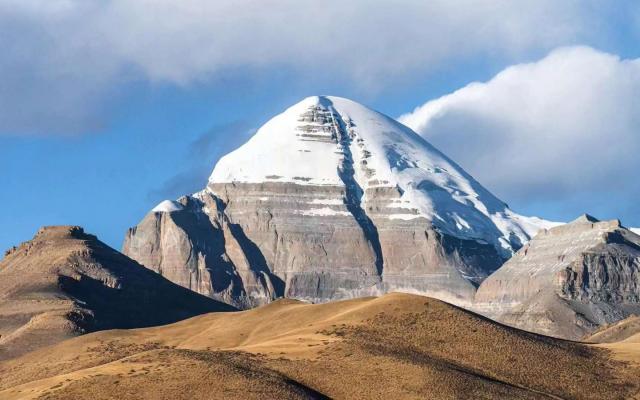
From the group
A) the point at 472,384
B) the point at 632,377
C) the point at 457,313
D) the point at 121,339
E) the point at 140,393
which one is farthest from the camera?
the point at 121,339

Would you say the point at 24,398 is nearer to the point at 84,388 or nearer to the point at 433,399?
the point at 84,388

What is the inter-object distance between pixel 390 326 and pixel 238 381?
29494 mm

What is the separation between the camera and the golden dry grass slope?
134 metres

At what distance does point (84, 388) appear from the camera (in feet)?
436

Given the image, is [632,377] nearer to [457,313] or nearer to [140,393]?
[457,313]

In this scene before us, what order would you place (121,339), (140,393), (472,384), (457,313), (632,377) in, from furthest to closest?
1. (121,339)
2. (457,313)
3. (632,377)
4. (472,384)
5. (140,393)

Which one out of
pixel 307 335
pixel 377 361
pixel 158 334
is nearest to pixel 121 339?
pixel 158 334

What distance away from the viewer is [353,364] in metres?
144

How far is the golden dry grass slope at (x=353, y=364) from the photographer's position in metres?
134

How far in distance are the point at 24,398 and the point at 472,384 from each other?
117 ft

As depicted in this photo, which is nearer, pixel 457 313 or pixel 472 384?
pixel 472 384

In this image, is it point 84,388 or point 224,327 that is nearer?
point 84,388

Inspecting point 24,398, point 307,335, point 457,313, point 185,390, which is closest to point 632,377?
point 457,313

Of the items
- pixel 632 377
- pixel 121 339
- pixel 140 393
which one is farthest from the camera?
pixel 121 339
